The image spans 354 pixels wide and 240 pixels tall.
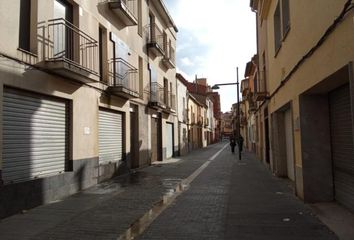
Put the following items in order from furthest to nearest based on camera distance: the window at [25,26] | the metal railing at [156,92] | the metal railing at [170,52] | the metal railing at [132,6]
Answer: the metal railing at [170,52]
the metal railing at [156,92]
the metal railing at [132,6]
the window at [25,26]

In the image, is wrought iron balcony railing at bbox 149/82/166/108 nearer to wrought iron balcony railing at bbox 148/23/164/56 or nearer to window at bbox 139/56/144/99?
window at bbox 139/56/144/99

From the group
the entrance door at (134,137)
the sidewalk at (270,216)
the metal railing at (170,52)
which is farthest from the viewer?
the metal railing at (170,52)

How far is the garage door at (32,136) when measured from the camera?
8.57 m

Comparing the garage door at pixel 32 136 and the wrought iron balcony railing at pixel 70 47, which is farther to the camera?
the wrought iron balcony railing at pixel 70 47

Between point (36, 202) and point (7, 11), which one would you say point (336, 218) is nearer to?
point (36, 202)

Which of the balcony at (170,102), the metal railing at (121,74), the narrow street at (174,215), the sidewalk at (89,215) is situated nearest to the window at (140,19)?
the metal railing at (121,74)

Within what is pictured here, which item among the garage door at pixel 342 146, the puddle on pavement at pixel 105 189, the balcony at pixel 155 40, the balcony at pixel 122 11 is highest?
the balcony at pixel 155 40

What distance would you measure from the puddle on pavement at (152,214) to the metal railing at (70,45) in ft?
13.2

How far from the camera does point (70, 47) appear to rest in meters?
11.6

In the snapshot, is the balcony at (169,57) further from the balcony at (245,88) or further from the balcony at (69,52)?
the balcony at (245,88)

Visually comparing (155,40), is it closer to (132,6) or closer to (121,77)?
(132,6)

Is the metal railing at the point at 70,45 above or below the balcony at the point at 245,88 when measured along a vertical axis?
below

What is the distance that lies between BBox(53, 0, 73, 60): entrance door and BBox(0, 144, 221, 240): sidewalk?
387 cm

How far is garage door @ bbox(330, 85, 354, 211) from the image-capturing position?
293 inches
